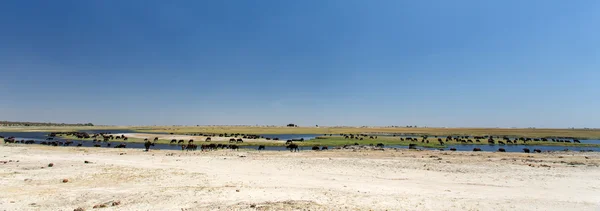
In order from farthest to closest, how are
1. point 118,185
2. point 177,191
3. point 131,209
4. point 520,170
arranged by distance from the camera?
point 520,170
point 118,185
point 177,191
point 131,209

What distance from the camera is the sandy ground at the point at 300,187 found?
1208cm

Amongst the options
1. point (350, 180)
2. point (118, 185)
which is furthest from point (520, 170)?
point (118, 185)

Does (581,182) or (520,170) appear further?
(520,170)

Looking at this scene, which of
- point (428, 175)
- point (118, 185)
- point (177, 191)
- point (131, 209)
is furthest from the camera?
point (428, 175)

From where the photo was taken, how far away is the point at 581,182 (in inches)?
678

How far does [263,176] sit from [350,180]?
4.90 m

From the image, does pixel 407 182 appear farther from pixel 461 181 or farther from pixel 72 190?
pixel 72 190

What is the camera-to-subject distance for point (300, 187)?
15.5 m

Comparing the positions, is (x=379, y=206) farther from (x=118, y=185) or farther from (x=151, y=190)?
(x=118, y=185)

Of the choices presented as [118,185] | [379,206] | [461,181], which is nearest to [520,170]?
[461,181]

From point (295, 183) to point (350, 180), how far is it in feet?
10.4

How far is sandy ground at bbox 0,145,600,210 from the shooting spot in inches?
476

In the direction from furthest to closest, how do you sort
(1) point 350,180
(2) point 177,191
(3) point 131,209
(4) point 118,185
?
(1) point 350,180 < (4) point 118,185 < (2) point 177,191 < (3) point 131,209

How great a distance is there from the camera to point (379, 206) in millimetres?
11812
